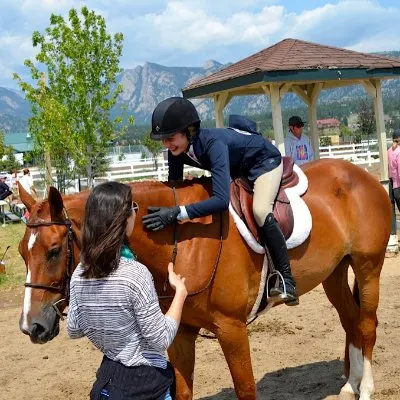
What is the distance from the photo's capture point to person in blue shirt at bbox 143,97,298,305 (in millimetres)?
3420

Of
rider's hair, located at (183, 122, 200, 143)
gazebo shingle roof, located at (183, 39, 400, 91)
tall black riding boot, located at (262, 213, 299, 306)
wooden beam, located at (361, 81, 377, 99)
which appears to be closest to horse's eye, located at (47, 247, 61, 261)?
rider's hair, located at (183, 122, 200, 143)

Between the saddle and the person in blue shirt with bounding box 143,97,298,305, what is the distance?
5 centimetres

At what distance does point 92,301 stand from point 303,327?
441cm

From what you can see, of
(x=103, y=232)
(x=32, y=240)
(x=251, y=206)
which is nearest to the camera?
(x=103, y=232)

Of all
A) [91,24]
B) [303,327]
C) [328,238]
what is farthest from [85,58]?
[328,238]

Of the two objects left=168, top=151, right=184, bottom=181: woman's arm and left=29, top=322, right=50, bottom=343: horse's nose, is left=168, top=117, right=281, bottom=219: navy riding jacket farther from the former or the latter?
left=29, top=322, right=50, bottom=343: horse's nose

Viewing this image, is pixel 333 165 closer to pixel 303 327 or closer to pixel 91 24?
pixel 303 327

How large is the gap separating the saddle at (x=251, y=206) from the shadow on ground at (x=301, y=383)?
1.59m

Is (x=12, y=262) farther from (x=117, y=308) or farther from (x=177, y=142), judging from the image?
(x=117, y=308)

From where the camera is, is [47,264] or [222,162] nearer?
[47,264]

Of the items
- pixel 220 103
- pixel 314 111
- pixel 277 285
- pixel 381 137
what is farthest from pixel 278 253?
pixel 314 111

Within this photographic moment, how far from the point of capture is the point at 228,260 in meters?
3.66

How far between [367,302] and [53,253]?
2.72m

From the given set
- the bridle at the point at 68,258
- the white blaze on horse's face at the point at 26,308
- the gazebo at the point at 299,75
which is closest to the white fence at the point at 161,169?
the gazebo at the point at 299,75
